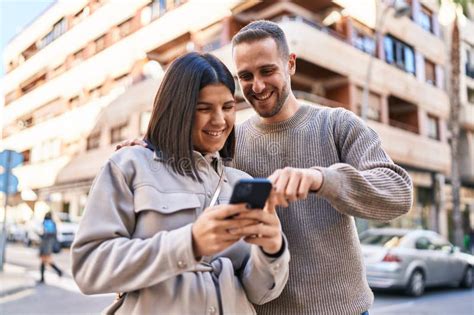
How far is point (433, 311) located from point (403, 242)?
196 cm

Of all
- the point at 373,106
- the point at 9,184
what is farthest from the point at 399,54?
the point at 9,184

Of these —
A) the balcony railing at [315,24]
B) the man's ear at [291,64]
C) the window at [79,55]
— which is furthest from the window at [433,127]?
the man's ear at [291,64]

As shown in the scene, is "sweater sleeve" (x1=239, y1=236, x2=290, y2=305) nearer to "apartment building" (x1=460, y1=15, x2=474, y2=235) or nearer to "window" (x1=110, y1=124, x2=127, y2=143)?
"window" (x1=110, y1=124, x2=127, y2=143)

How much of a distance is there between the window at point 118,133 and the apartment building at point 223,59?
9cm

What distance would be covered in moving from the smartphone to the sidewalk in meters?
10.1

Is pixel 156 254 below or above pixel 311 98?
below

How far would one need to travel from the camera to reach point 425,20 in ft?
84.8

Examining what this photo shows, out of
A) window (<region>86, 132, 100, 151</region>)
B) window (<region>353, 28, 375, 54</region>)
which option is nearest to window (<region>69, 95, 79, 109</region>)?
window (<region>86, 132, 100, 151</region>)

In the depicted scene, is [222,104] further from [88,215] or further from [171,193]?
[88,215]

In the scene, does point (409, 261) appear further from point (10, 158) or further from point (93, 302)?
point (10, 158)

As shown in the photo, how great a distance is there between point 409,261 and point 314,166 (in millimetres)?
9180

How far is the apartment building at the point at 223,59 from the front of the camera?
19.7m

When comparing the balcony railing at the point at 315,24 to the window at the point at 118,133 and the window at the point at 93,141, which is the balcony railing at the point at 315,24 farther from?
the window at the point at 93,141

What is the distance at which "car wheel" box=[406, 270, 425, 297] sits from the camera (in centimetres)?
1015
